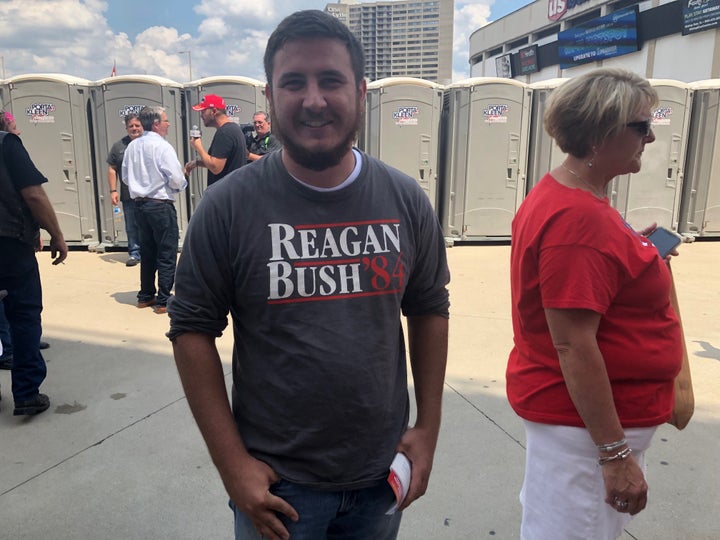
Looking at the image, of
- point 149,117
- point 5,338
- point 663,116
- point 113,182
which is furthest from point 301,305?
point 663,116

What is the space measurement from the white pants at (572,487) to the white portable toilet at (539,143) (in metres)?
7.73

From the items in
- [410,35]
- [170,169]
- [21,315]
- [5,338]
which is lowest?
[5,338]

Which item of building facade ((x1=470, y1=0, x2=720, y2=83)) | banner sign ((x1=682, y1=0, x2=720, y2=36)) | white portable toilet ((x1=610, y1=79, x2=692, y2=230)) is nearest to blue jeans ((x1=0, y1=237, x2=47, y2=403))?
white portable toilet ((x1=610, y1=79, x2=692, y2=230))

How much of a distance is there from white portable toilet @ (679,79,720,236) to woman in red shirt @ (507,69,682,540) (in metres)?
8.92

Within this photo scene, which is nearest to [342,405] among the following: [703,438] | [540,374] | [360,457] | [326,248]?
[360,457]

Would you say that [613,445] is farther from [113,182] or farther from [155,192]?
[113,182]

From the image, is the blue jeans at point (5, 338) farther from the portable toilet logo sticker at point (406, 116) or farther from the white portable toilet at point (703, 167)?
the white portable toilet at point (703, 167)

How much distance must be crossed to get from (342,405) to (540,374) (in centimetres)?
69

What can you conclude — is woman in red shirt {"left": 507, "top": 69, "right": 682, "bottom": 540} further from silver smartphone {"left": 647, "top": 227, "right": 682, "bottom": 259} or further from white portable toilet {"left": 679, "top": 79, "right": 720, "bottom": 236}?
white portable toilet {"left": 679, "top": 79, "right": 720, "bottom": 236}

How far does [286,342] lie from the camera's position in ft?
4.15

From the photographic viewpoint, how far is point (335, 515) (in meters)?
1.35

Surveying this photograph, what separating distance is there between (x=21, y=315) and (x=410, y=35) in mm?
86959

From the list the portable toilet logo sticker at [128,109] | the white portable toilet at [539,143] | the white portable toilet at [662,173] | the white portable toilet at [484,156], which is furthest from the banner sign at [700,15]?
the portable toilet logo sticker at [128,109]

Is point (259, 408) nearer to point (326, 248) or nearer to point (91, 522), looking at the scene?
point (326, 248)
